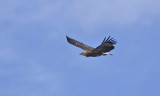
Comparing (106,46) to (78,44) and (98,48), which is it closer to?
(98,48)

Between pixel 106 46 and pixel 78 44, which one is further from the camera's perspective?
pixel 78 44

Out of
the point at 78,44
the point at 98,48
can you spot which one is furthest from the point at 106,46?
the point at 78,44

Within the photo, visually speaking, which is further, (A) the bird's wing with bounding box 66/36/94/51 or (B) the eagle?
(A) the bird's wing with bounding box 66/36/94/51

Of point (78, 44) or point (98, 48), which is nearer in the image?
point (98, 48)

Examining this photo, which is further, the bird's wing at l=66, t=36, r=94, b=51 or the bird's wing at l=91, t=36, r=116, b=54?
the bird's wing at l=66, t=36, r=94, b=51

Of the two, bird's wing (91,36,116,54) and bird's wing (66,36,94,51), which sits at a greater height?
bird's wing (66,36,94,51)

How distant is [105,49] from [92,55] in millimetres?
2598

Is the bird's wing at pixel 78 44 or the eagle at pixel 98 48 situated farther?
the bird's wing at pixel 78 44

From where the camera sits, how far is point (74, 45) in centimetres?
4197

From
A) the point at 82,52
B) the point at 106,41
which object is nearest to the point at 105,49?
the point at 106,41

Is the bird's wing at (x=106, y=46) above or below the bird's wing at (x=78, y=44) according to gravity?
below

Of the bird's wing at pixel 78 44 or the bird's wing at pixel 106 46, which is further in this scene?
the bird's wing at pixel 78 44

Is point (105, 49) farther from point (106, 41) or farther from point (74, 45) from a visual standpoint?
point (74, 45)

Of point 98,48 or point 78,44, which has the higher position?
point 78,44
